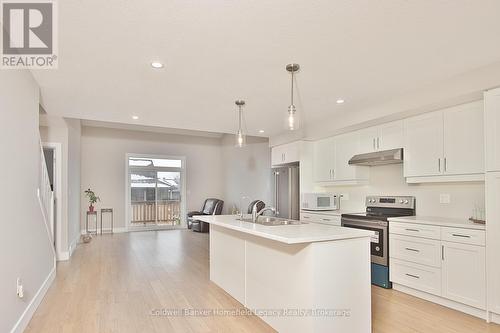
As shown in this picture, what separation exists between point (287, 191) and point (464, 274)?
3.35 m

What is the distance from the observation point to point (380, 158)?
4199mm

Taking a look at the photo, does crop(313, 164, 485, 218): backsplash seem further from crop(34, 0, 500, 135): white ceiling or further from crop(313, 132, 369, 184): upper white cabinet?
crop(34, 0, 500, 135): white ceiling

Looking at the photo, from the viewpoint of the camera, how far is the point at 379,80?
3.23 meters

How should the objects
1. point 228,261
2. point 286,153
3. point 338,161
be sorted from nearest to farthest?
point 228,261
point 338,161
point 286,153

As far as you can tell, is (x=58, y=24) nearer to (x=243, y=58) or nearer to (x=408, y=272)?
(x=243, y=58)

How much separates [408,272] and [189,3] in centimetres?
365

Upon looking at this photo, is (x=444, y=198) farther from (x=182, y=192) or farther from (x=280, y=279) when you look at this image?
(x=182, y=192)

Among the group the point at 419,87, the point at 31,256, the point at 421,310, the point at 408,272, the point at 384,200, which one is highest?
the point at 419,87

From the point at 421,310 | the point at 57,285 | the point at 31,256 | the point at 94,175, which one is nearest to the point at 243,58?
the point at 31,256

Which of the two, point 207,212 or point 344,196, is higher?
point 344,196

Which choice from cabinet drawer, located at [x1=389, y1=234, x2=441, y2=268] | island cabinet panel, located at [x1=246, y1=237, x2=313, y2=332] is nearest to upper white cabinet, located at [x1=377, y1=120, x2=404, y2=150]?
cabinet drawer, located at [x1=389, y1=234, x2=441, y2=268]

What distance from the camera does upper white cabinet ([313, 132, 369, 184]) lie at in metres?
4.80

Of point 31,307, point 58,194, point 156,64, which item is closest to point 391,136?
point 156,64
